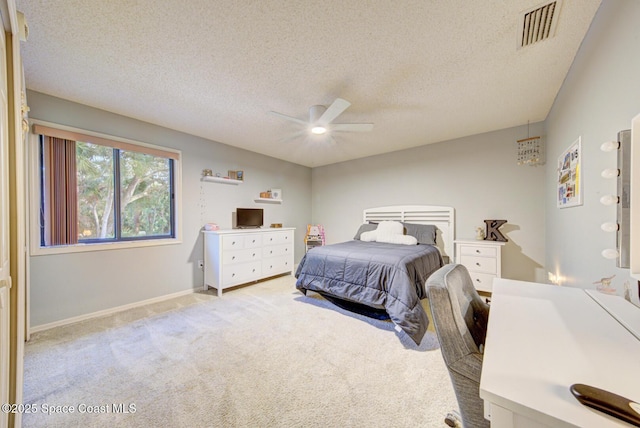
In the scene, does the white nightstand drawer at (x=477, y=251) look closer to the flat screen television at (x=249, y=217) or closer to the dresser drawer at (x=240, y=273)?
the dresser drawer at (x=240, y=273)

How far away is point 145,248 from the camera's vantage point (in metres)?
3.12

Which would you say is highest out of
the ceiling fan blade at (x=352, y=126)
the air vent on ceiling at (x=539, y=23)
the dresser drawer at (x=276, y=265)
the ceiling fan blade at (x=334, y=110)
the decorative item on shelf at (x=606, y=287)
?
the air vent on ceiling at (x=539, y=23)

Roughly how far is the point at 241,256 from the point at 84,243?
5.87ft

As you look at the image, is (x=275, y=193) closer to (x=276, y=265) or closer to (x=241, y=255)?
(x=276, y=265)

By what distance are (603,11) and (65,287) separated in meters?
4.90

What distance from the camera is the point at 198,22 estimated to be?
5.08ft

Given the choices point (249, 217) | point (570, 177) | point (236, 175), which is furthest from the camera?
point (249, 217)

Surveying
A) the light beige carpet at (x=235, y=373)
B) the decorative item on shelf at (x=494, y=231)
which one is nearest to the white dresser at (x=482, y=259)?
the decorative item on shelf at (x=494, y=231)

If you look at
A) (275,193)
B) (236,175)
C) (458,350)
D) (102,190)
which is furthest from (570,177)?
(102,190)

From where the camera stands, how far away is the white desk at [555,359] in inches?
20.1

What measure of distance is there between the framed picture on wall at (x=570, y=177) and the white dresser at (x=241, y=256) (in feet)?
12.2

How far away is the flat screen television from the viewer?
417cm

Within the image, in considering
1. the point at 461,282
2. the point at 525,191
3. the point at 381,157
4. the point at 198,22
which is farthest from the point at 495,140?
the point at 198,22

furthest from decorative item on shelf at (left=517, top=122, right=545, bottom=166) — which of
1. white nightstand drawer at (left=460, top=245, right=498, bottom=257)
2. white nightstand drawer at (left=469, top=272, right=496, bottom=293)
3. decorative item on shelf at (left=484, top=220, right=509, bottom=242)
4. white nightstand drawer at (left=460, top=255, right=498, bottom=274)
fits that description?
white nightstand drawer at (left=469, top=272, right=496, bottom=293)
